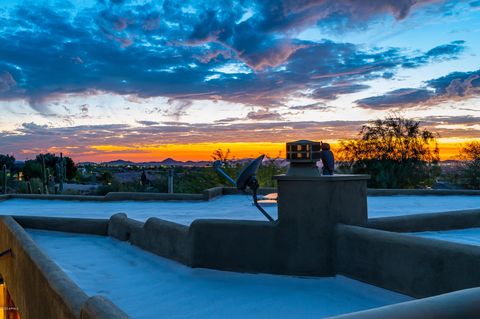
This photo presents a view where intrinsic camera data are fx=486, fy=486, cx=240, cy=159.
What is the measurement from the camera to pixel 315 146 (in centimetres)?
654

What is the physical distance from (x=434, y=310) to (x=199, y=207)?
12.4 meters

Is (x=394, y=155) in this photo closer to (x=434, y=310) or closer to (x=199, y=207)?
(x=199, y=207)

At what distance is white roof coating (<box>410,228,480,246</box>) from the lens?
24.8ft

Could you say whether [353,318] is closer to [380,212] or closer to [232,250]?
[232,250]

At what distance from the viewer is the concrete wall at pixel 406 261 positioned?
4402 mm

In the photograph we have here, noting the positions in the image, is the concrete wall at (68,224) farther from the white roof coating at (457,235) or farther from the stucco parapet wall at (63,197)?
the white roof coating at (457,235)

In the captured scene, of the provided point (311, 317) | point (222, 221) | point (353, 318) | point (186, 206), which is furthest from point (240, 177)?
point (186, 206)

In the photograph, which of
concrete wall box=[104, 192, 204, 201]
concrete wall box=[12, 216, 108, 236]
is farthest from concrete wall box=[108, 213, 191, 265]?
concrete wall box=[104, 192, 204, 201]

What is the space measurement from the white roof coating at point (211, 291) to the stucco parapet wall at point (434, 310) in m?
2.56

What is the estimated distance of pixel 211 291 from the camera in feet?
18.7

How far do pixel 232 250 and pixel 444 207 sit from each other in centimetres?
870

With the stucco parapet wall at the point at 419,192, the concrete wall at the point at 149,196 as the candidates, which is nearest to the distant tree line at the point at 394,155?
the stucco parapet wall at the point at 419,192

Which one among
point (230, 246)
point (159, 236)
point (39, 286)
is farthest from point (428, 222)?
point (39, 286)

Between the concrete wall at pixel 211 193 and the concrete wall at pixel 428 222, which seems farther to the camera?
the concrete wall at pixel 211 193
